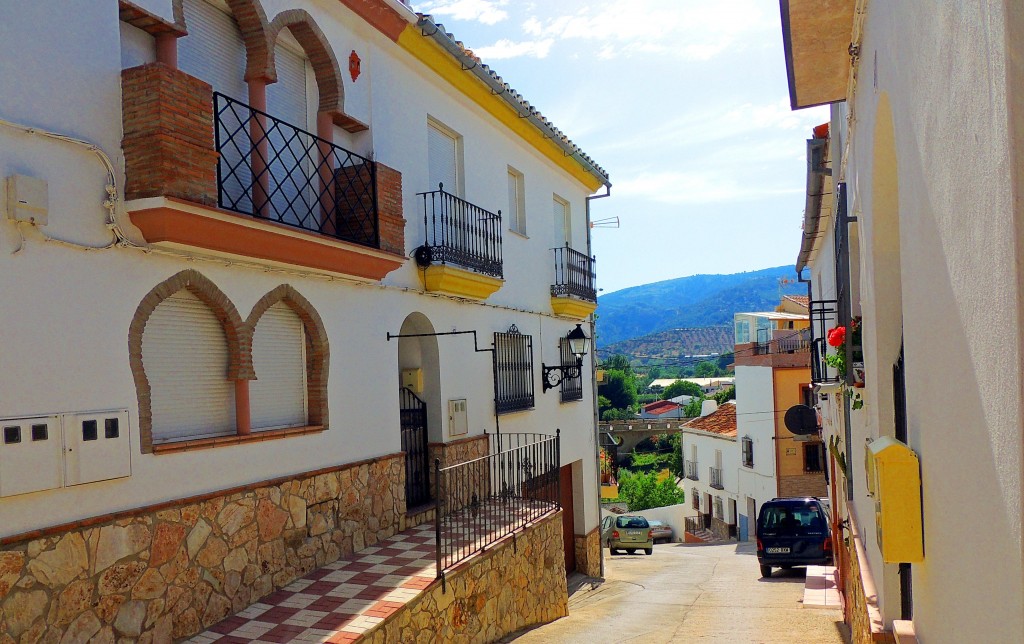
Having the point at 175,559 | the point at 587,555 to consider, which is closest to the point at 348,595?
the point at 175,559

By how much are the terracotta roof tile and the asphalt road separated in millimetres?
19087

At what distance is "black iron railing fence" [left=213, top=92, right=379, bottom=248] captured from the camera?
7.36 m

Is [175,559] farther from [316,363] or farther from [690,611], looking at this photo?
[690,611]

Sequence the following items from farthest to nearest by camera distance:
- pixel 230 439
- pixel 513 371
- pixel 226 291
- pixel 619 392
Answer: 1. pixel 619 392
2. pixel 513 371
3. pixel 226 291
4. pixel 230 439

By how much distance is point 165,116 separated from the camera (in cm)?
598

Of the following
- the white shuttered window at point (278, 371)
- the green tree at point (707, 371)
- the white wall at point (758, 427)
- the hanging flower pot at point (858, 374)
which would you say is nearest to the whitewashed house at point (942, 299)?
the hanging flower pot at point (858, 374)

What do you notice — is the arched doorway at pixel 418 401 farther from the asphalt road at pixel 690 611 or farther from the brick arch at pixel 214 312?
the brick arch at pixel 214 312

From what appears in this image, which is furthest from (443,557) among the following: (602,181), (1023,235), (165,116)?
(602,181)

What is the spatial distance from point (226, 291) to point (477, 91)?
6178 millimetres

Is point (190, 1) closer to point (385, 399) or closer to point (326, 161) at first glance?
point (326, 161)

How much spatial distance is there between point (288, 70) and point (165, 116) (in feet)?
9.02

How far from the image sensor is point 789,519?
1680 cm

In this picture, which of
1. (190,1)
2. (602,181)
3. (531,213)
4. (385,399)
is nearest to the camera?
(190,1)

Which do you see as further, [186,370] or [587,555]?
[587,555]
